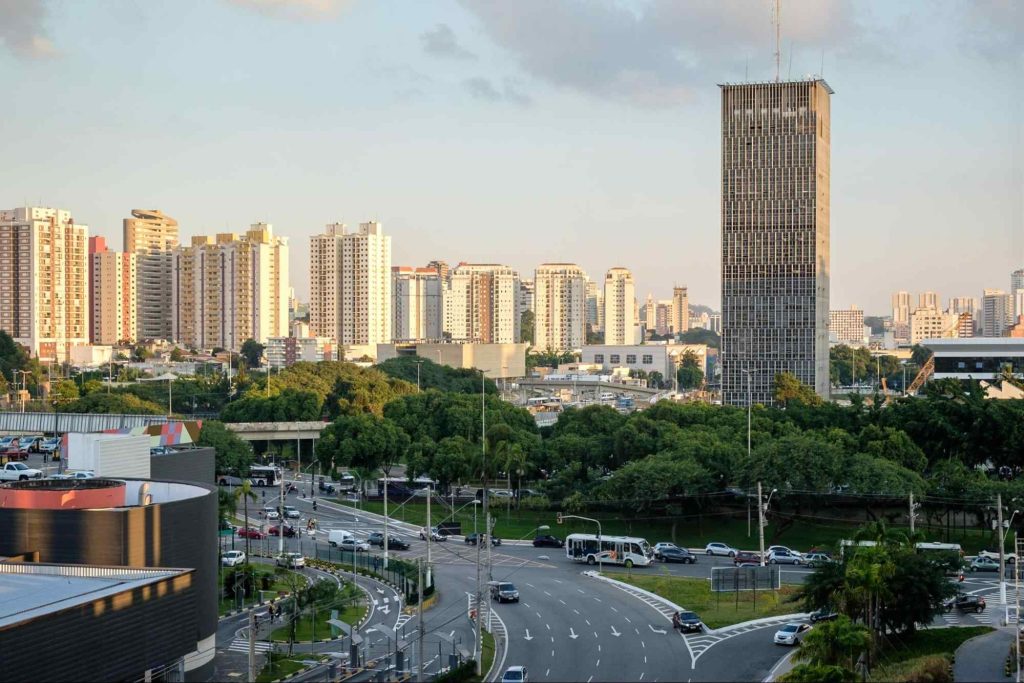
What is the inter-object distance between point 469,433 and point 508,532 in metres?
17.2

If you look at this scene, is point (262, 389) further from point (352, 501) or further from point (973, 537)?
point (973, 537)

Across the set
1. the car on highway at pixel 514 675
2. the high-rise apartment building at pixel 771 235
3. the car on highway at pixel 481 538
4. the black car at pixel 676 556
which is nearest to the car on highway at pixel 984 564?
the black car at pixel 676 556

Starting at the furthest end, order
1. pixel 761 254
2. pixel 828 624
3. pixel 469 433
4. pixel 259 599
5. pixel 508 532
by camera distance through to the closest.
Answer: pixel 761 254 < pixel 469 433 < pixel 508 532 < pixel 259 599 < pixel 828 624

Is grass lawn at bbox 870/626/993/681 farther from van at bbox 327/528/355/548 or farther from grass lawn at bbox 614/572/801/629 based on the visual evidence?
van at bbox 327/528/355/548

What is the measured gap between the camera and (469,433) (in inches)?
3132

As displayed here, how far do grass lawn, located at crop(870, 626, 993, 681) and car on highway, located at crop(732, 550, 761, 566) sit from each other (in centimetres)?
1347

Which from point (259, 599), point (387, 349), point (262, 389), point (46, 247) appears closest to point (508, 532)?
point (259, 599)

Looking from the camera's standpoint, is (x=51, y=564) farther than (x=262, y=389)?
No

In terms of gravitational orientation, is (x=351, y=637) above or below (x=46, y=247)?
below

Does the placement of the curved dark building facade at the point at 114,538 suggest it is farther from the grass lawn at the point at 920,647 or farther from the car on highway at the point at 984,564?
the car on highway at the point at 984,564

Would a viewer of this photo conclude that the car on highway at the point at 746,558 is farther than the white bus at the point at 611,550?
No

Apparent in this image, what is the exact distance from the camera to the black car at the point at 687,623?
40.7m

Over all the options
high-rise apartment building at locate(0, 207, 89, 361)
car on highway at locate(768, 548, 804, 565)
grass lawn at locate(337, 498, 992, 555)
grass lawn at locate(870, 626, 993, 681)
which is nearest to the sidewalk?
grass lawn at locate(870, 626, 993, 681)

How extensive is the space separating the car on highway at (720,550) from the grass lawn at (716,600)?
6095 mm
